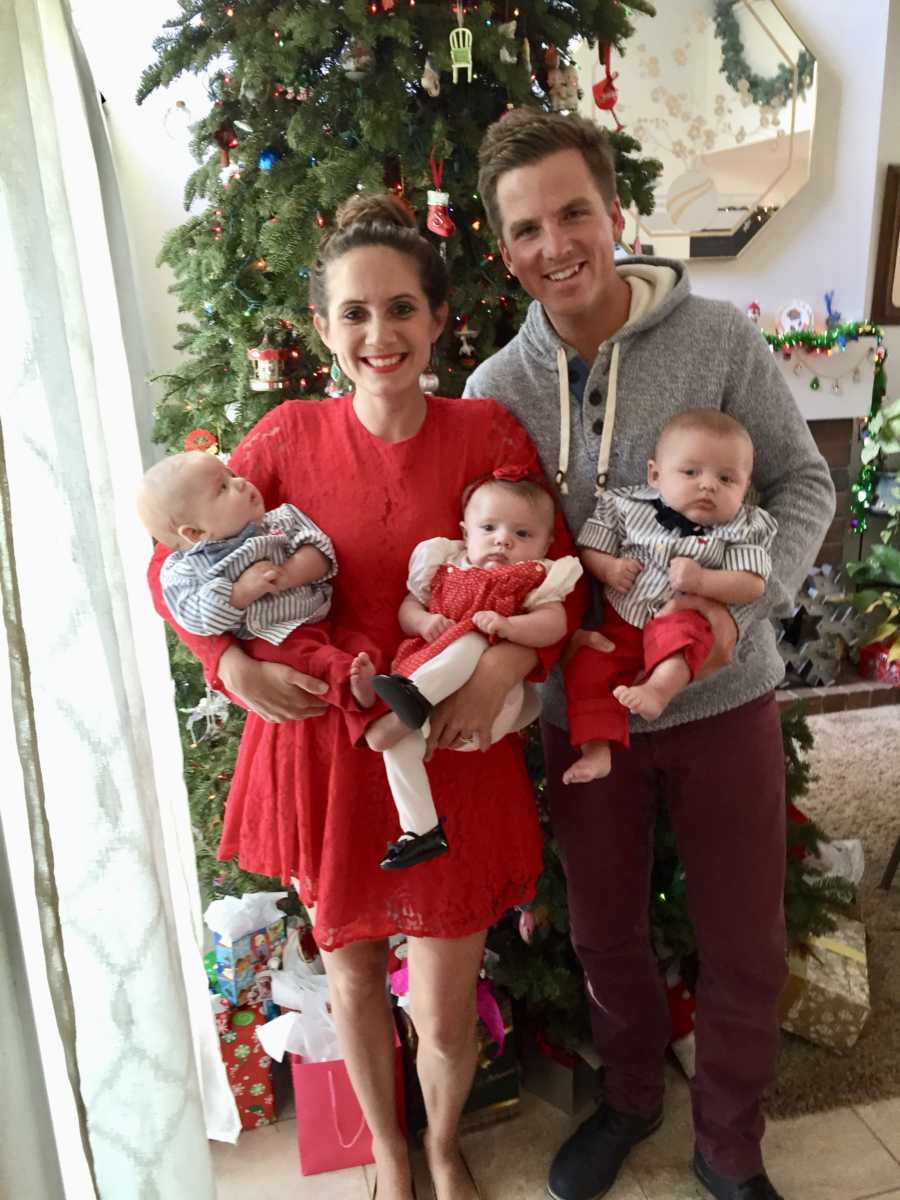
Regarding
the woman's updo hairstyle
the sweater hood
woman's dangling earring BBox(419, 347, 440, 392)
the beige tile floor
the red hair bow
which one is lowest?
the beige tile floor

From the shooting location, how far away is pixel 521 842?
1266mm

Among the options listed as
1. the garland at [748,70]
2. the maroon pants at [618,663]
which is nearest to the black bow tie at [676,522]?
the maroon pants at [618,663]

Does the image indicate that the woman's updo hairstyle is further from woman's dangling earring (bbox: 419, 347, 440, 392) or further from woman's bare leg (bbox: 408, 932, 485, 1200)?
woman's bare leg (bbox: 408, 932, 485, 1200)

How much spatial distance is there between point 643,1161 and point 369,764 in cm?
106

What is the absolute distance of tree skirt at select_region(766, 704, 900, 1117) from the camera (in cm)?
180

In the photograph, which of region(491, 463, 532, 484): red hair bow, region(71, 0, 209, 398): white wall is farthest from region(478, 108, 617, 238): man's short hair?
region(71, 0, 209, 398): white wall

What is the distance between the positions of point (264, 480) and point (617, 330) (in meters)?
0.58

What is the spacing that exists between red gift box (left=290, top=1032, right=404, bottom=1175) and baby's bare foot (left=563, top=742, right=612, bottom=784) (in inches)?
29.9

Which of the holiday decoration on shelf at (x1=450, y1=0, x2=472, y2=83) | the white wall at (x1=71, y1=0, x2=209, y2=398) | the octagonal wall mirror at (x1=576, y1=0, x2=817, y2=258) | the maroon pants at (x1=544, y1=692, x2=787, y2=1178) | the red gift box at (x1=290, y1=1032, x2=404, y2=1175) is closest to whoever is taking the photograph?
the maroon pants at (x1=544, y1=692, x2=787, y2=1178)

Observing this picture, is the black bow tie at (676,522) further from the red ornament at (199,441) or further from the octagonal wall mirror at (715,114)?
the octagonal wall mirror at (715,114)

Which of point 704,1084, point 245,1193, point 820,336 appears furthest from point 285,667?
point 820,336

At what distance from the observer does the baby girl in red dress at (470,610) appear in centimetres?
114

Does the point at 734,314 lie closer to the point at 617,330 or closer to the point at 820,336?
the point at 617,330

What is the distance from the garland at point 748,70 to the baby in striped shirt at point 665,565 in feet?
9.50
